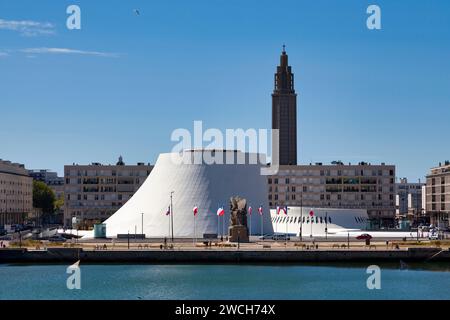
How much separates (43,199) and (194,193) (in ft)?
279

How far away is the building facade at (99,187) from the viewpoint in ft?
511

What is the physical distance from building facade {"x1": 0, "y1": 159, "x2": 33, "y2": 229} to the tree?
27.2ft

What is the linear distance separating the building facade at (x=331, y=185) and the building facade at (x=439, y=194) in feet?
53.2

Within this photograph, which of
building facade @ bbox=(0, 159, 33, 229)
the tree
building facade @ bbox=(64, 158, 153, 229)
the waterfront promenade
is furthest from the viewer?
the tree

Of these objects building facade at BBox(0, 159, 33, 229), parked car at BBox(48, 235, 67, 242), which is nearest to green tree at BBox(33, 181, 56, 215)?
building facade at BBox(0, 159, 33, 229)

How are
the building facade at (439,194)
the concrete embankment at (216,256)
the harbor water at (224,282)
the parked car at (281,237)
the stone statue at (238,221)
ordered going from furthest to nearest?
the building facade at (439,194), the parked car at (281,237), the stone statue at (238,221), the concrete embankment at (216,256), the harbor water at (224,282)

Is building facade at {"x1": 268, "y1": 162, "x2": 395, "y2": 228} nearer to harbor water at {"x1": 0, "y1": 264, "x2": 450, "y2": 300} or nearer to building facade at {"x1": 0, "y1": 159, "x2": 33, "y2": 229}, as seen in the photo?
building facade at {"x1": 0, "y1": 159, "x2": 33, "y2": 229}

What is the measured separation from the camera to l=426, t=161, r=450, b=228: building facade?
6737 inches

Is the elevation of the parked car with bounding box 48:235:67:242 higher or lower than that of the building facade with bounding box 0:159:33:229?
lower

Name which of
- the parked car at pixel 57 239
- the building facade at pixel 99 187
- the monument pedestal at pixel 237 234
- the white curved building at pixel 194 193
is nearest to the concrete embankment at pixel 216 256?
the monument pedestal at pixel 237 234

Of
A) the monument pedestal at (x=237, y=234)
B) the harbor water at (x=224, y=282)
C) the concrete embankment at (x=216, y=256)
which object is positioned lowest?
the harbor water at (x=224, y=282)

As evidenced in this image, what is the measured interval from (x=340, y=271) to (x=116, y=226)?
4524 cm

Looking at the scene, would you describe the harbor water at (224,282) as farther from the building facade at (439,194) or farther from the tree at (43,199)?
the tree at (43,199)
